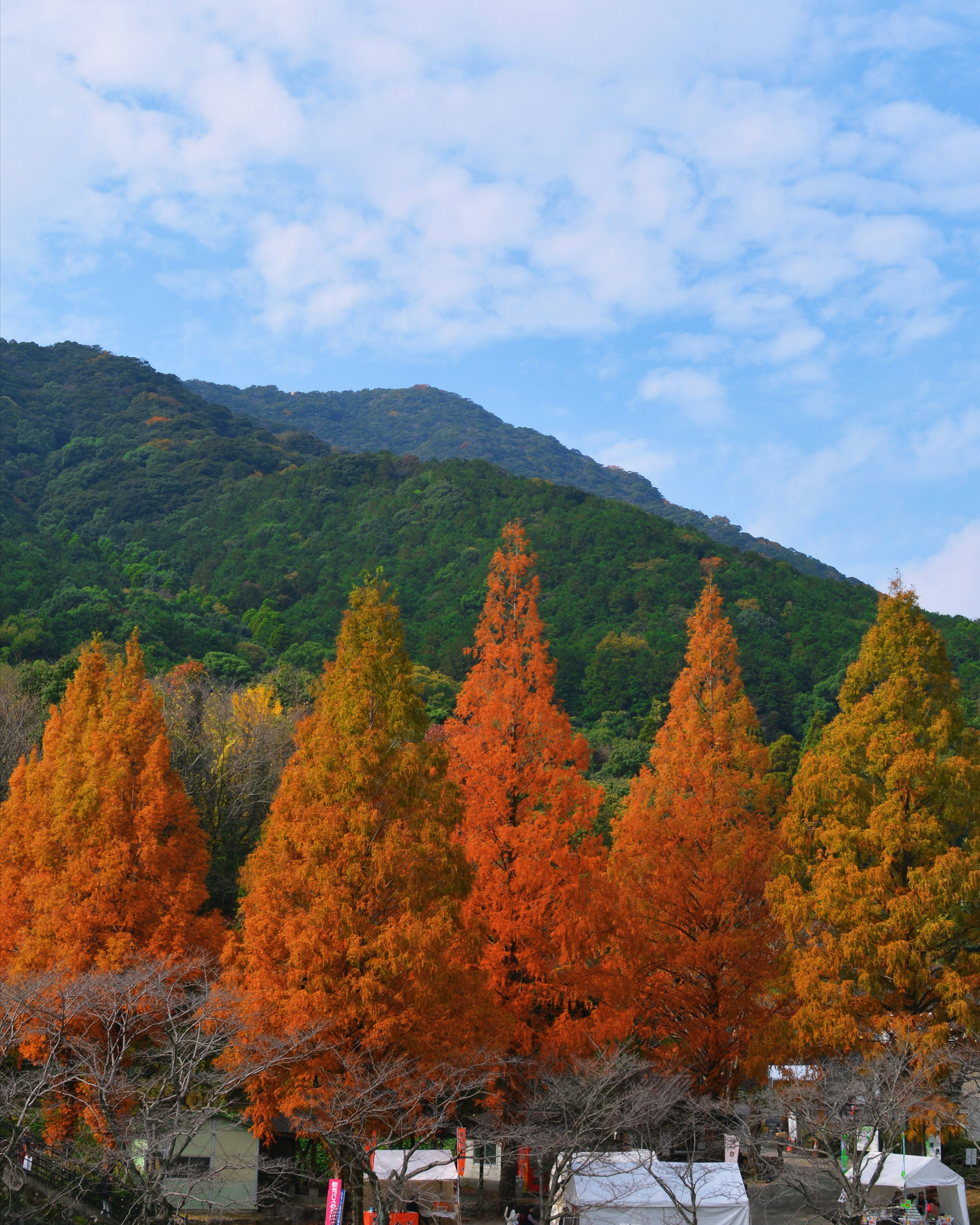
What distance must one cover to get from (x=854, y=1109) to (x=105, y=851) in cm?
1321

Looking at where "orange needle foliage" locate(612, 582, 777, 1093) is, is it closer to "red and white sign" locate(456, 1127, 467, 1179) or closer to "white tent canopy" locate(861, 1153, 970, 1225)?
"white tent canopy" locate(861, 1153, 970, 1225)

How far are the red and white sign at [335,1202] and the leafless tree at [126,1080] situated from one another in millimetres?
1040

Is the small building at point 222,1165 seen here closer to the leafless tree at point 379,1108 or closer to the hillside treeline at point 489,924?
the hillside treeline at point 489,924

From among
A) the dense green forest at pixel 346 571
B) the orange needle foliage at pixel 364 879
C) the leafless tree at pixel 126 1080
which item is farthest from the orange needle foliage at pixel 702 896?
the dense green forest at pixel 346 571

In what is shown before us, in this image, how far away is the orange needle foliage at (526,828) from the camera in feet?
56.2

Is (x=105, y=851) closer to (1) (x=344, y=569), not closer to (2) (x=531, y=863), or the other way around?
(2) (x=531, y=863)

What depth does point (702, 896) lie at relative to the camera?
736 inches

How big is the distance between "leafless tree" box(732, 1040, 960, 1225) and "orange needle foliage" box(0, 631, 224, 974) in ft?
33.0

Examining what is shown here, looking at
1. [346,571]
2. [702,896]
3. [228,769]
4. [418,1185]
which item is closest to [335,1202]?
[418,1185]

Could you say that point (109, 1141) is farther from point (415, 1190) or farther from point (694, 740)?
point (694, 740)

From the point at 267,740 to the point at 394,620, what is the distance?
1691cm

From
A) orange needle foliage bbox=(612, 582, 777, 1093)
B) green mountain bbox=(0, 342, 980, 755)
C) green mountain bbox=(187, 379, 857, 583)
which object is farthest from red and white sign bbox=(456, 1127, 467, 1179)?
green mountain bbox=(187, 379, 857, 583)

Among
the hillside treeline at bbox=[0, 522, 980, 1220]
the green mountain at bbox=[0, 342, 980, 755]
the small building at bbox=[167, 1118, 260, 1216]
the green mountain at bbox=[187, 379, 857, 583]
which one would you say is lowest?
the small building at bbox=[167, 1118, 260, 1216]

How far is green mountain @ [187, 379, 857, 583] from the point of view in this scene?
437ft
